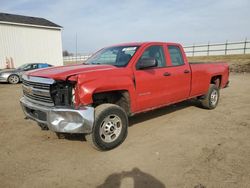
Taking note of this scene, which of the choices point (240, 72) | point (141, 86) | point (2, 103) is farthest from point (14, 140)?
point (240, 72)

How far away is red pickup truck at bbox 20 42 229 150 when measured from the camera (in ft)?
11.5

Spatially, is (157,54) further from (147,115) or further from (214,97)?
(214,97)

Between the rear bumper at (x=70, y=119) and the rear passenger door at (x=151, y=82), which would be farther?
the rear passenger door at (x=151, y=82)

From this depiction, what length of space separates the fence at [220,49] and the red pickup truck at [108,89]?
29408 mm

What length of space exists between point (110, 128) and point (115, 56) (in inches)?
67.9

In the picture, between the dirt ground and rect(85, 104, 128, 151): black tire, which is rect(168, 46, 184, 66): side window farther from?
rect(85, 104, 128, 151): black tire

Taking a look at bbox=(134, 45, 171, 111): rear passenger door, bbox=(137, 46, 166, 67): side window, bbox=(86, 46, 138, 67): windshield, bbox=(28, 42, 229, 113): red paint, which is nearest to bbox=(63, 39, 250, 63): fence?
Result: bbox=(28, 42, 229, 113): red paint

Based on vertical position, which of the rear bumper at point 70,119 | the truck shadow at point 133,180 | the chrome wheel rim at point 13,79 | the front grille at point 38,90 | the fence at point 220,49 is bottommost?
the truck shadow at point 133,180

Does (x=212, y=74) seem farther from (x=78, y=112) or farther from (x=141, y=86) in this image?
(x=78, y=112)

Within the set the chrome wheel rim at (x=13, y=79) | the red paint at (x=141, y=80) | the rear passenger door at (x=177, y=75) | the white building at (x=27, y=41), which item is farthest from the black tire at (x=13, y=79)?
the rear passenger door at (x=177, y=75)

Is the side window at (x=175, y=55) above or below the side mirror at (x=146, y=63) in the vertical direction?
above

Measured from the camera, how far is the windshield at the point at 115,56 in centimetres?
454

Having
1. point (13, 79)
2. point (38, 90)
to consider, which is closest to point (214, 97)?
point (38, 90)

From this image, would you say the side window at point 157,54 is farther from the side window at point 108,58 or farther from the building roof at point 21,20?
the building roof at point 21,20
